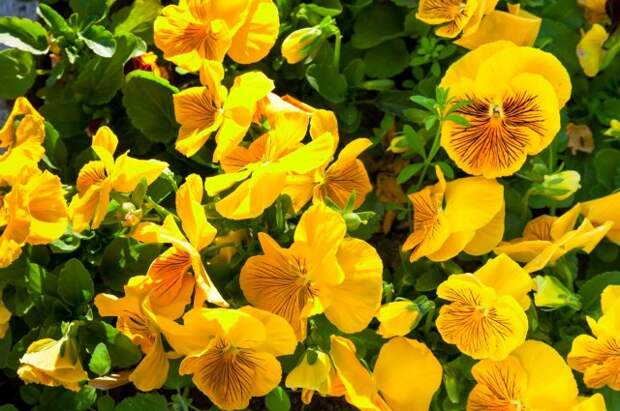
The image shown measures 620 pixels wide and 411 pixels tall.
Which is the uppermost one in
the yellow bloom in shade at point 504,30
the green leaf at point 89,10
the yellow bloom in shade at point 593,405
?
the yellow bloom in shade at point 504,30

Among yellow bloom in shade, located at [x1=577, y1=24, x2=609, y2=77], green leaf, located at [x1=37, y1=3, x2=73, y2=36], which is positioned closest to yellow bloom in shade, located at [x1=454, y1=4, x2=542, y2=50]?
yellow bloom in shade, located at [x1=577, y1=24, x2=609, y2=77]

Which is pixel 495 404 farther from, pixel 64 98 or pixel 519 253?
pixel 64 98

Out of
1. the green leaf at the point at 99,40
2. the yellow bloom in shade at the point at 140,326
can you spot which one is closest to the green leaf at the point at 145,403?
the yellow bloom in shade at the point at 140,326

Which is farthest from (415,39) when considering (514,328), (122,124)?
(514,328)

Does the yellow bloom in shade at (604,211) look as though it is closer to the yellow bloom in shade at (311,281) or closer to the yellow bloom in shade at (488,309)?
the yellow bloom in shade at (488,309)

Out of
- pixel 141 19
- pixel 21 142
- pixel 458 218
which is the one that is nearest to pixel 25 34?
pixel 141 19

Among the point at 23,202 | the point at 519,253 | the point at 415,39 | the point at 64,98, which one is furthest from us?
the point at 415,39
